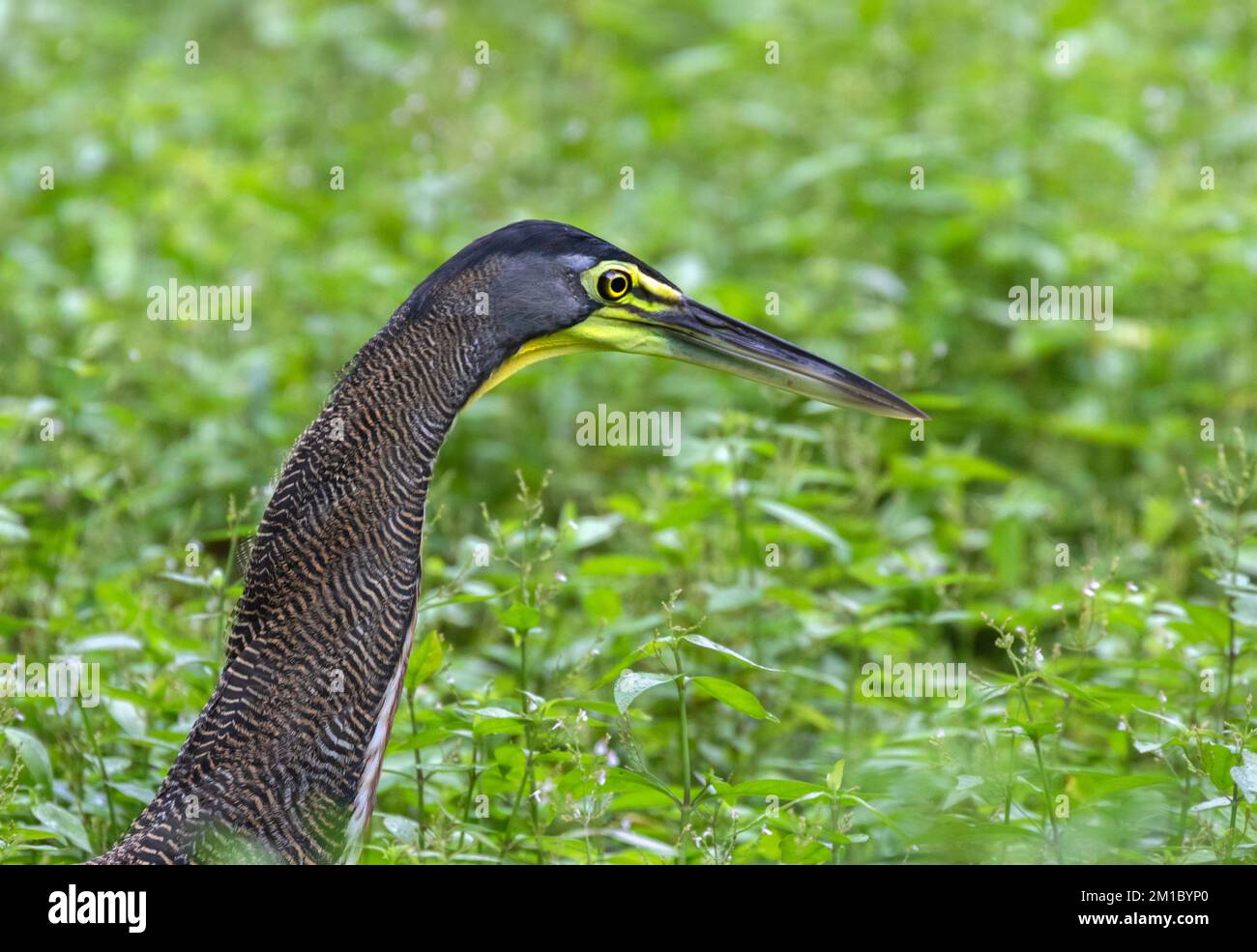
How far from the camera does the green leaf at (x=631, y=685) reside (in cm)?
368

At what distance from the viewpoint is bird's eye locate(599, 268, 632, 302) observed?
166 inches

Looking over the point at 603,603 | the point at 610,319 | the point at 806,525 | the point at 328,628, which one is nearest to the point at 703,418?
the point at 603,603

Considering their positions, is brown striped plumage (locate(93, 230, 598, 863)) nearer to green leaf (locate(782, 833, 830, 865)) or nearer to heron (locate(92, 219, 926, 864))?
heron (locate(92, 219, 926, 864))

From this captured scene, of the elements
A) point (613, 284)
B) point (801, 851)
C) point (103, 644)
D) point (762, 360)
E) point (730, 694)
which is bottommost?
point (801, 851)

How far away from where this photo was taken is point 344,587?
3.88 metres

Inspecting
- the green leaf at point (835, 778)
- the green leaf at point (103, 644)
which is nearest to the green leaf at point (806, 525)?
the green leaf at point (835, 778)

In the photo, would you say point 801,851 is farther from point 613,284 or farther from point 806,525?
point 613,284

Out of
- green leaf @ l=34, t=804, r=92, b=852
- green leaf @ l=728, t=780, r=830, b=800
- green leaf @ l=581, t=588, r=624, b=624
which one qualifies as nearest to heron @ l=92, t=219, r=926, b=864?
green leaf @ l=34, t=804, r=92, b=852

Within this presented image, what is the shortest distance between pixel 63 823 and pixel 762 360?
2.19 metres

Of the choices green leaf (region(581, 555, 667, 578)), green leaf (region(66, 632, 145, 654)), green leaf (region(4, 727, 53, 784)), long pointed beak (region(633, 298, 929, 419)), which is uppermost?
long pointed beak (region(633, 298, 929, 419))

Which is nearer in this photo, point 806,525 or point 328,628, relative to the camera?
point 328,628
